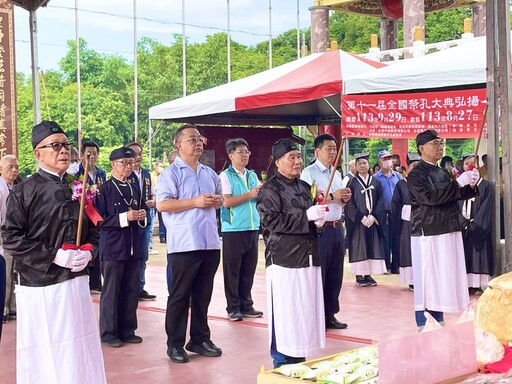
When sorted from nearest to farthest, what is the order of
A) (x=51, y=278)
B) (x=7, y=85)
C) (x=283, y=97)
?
(x=51, y=278)
(x=283, y=97)
(x=7, y=85)

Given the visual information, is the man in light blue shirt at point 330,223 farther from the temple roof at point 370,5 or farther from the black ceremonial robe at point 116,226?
the temple roof at point 370,5

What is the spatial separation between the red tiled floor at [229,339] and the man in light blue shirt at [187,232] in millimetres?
225

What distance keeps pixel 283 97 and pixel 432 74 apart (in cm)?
255

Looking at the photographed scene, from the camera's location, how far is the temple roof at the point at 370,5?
19.2m

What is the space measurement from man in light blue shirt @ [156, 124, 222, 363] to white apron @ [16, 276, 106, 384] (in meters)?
1.76

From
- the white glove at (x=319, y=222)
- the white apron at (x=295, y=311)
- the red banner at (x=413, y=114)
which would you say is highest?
the red banner at (x=413, y=114)

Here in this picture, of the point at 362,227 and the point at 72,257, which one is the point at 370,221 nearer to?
the point at 362,227

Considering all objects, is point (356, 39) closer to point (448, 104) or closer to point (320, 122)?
point (320, 122)

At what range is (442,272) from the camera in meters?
6.26

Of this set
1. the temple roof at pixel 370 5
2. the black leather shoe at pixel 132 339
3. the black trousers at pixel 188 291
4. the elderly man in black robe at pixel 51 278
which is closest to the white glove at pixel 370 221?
the black leather shoe at pixel 132 339

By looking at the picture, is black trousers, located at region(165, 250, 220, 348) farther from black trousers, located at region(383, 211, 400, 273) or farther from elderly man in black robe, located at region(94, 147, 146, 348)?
black trousers, located at region(383, 211, 400, 273)

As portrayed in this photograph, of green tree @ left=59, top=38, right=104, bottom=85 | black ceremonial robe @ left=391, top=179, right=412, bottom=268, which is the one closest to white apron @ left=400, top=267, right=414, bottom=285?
black ceremonial robe @ left=391, top=179, right=412, bottom=268

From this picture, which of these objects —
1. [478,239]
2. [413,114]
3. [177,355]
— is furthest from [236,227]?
[478,239]

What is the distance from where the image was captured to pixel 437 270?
20.6 ft
